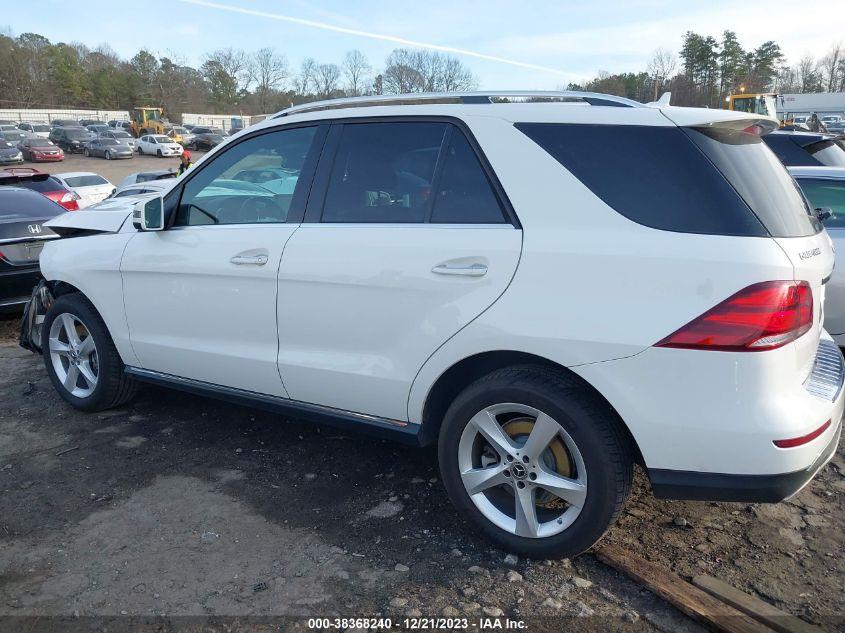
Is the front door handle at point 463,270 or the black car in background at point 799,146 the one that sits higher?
the black car in background at point 799,146

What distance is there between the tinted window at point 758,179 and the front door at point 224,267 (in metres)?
1.89

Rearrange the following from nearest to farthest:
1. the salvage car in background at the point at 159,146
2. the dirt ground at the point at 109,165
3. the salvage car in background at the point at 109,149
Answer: the dirt ground at the point at 109,165, the salvage car in background at the point at 109,149, the salvage car in background at the point at 159,146

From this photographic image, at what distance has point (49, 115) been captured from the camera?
75000mm

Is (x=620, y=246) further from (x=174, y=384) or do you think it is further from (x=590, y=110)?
(x=174, y=384)

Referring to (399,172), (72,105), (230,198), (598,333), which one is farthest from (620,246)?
(72,105)

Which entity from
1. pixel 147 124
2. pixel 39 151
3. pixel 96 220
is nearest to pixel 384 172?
pixel 96 220

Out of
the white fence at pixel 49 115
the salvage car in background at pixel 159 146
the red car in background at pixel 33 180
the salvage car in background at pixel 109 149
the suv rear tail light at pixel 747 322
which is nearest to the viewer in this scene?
the suv rear tail light at pixel 747 322

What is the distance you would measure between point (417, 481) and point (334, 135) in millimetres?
1846

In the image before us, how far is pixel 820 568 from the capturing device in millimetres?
2855

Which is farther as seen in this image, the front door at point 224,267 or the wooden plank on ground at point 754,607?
the front door at point 224,267

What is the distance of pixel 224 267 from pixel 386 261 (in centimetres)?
102

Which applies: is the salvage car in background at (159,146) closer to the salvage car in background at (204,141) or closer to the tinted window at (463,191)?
the salvage car in background at (204,141)

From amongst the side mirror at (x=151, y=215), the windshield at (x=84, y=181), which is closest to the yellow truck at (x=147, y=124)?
the windshield at (x=84, y=181)

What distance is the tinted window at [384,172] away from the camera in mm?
3129
